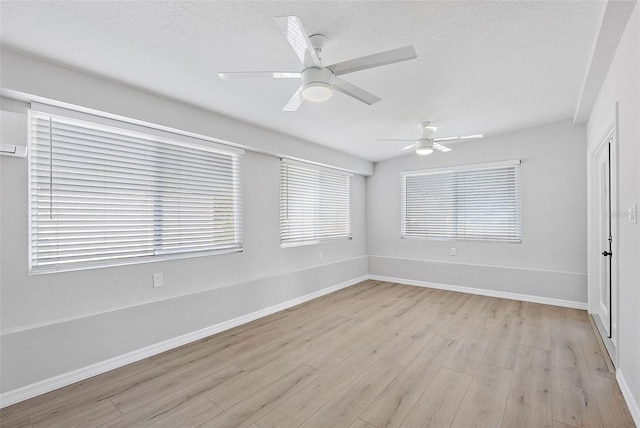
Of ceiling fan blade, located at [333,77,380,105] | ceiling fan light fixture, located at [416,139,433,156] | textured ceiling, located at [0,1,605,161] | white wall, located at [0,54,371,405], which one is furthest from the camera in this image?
ceiling fan light fixture, located at [416,139,433,156]

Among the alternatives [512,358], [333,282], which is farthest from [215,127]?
[512,358]

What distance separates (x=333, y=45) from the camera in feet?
6.84

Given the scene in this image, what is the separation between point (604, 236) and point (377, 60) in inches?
133

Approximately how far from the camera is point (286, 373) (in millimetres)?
2455

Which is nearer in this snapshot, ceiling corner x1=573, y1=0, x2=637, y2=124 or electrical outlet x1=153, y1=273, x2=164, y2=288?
ceiling corner x1=573, y1=0, x2=637, y2=124

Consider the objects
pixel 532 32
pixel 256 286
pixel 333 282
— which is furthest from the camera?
pixel 333 282

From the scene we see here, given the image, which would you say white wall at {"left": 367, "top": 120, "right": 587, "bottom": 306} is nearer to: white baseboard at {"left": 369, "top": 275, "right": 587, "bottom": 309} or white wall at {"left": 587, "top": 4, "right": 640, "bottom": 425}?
white baseboard at {"left": 369, "top": 275, "right": 587, "bottom": 309}

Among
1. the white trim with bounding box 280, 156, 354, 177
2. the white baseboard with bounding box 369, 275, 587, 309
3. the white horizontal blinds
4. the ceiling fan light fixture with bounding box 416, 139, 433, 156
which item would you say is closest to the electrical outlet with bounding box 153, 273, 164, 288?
the white horizontal blinds

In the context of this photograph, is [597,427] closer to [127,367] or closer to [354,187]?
[127,367]

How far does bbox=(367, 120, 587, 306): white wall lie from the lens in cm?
400

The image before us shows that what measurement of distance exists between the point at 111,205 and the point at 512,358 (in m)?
3.86

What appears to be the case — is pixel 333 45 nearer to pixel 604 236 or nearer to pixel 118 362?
pixel 118 362

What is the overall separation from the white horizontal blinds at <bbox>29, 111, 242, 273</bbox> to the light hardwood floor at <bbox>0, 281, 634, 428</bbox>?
1042 millimetres

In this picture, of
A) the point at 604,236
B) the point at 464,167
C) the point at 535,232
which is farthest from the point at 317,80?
the point at 535,232
